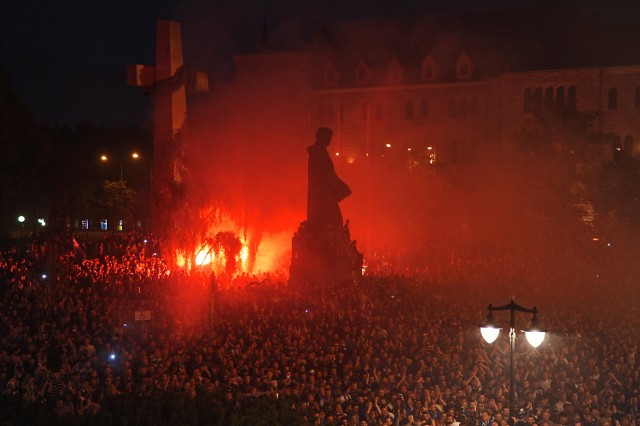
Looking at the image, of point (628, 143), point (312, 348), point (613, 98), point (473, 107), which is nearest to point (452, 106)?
point (473, 107)

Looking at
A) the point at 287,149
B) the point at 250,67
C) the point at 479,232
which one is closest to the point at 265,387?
the point at 479,232

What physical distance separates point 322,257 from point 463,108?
1502 inches

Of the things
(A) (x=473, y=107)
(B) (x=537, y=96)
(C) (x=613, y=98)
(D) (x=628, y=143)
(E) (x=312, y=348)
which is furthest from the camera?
(A) (x=473, y=107)

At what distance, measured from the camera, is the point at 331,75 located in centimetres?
6359

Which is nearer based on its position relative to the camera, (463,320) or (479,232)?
(463,320)

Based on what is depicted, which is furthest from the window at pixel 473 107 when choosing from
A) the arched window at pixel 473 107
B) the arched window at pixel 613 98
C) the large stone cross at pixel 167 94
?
the large stone cross at pixel 167 94

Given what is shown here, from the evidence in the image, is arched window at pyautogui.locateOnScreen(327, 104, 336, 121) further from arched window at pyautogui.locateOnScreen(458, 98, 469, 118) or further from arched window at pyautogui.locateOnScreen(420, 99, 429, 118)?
arched window at pyautogui.locateOnScreen(458, 98, 469, 118)

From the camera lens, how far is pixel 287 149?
59.9 m

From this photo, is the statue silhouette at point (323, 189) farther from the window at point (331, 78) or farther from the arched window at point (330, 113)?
the window at point (331, 78)

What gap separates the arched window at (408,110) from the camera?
62000 mm

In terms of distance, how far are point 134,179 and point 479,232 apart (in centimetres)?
3903

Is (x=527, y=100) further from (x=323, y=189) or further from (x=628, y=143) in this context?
(x=323, y=189)

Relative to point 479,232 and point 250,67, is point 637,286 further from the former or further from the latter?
point 250,67

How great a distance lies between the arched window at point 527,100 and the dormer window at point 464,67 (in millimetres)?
5061
